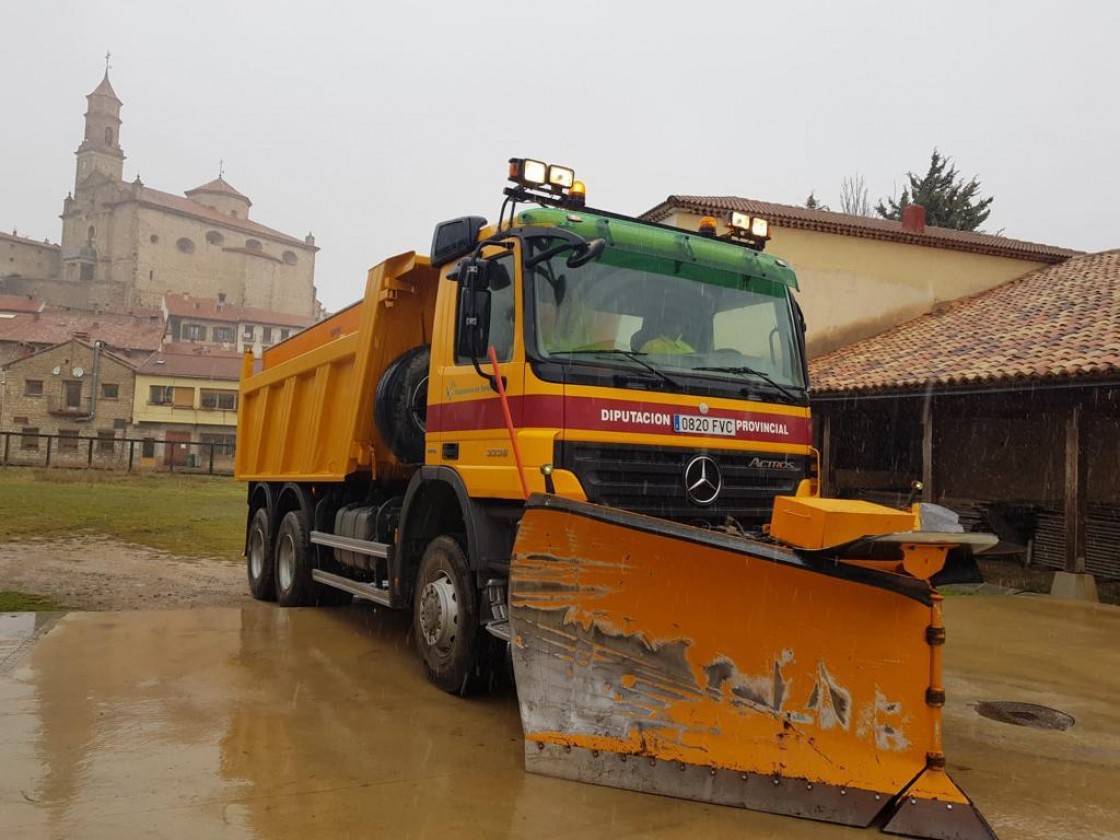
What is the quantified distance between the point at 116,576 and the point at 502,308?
7.44m

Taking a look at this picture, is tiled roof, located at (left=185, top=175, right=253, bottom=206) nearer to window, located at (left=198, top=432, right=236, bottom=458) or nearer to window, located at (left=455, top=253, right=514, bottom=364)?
window, located at (left=198, top=432, right=236, bottom=458)

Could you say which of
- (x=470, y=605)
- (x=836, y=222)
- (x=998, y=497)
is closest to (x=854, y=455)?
(x=998, y=497)

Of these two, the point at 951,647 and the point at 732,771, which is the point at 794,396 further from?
the point at 951,647

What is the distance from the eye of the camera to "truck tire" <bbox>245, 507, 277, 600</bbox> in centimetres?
856

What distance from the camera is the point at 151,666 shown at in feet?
18.5

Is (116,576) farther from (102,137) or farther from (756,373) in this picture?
(102,137)

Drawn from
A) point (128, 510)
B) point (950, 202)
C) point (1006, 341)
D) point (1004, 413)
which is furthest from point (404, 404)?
point (950, 202)

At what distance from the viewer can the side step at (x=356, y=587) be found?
6082 millimetres

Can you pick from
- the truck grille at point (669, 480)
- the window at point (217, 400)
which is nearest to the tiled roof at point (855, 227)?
the truck grille at point (669, 480)

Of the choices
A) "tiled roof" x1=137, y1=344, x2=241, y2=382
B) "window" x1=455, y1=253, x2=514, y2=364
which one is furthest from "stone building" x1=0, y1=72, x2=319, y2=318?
"window" x1=455, y1=253, x2=514, y2=364

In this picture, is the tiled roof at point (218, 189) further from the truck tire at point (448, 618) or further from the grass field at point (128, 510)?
the truck tire at point (448, 618)

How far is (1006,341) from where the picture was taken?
43.2 ft

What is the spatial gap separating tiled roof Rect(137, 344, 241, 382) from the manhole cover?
1803 inches

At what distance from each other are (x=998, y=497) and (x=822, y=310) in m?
5.21
